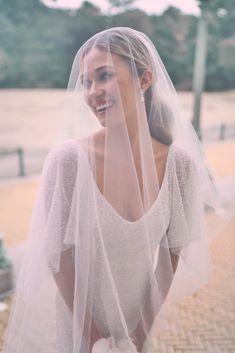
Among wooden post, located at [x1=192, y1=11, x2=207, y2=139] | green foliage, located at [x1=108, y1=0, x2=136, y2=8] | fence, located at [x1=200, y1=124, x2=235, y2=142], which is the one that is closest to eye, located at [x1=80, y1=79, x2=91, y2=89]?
wooden post, located at [x1=192, y1=11, x2=207, y2=139]

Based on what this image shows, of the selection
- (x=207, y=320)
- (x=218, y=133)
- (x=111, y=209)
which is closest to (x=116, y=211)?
(x=111, y=209)

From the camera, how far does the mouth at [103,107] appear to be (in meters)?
1.06

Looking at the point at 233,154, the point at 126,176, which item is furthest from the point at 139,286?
the point at 233,154

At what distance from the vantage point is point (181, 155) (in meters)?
1.23

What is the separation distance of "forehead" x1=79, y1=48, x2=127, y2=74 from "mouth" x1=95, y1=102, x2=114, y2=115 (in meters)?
0.10

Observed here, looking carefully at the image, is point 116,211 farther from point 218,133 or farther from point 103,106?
point 218,133

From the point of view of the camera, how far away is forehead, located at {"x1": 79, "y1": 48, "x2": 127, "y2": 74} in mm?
1014

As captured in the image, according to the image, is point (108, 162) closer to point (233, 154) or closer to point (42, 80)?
point (233, 154)

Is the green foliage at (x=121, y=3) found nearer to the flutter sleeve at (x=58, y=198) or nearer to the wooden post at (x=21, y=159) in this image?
the wooden post at (x=21, y=159)

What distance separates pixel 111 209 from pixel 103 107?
31 centimetres

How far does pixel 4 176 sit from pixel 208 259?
6131 millimetres

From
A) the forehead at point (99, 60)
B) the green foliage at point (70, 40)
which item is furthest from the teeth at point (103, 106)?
the green foliage at point (70, 40)

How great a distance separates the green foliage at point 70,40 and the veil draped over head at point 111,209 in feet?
19.8

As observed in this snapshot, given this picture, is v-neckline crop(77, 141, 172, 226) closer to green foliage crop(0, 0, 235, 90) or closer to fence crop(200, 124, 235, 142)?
green foliage crop(0, 0, 235, 90)
